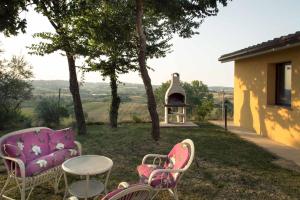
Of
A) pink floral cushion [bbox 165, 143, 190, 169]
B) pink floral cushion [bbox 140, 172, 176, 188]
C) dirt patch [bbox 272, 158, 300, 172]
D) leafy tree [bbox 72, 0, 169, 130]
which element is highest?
leafy tree [bbox 72, 0, 169, 130]


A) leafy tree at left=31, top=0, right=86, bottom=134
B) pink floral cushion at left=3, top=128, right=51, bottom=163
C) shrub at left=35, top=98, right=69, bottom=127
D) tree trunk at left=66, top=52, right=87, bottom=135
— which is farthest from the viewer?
shrub at left=35, top=98, right=69, bottom=127

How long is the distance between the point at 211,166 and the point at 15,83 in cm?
1303

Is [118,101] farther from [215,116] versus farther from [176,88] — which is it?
[215,116]

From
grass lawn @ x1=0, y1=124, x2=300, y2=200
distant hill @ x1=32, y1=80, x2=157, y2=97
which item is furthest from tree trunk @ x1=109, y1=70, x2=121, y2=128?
grass lawn @ x1=0, y1=124, x2=300, y2=200

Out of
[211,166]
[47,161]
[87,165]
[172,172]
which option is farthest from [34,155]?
[211,166]

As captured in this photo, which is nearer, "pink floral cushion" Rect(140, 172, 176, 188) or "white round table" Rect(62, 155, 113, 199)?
"pink floral cushion" Rect(140, 172, 176, 188)

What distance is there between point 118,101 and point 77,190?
8.08 metres

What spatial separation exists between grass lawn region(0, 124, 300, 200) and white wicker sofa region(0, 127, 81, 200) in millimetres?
473

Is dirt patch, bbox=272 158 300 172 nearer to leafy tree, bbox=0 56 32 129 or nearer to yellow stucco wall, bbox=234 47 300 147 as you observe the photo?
yellow stucco wall, bbox=234 47 300 147

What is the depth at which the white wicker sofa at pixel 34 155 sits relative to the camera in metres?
4.50

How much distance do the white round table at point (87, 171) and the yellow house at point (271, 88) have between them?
5773mm

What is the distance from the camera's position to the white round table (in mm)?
4176

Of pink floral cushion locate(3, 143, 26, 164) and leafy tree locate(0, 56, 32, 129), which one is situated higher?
leafy tree locate(0, 56, 32, 129)

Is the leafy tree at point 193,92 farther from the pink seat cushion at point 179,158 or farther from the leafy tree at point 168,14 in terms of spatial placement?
the pink seat cushion at point 179,158
